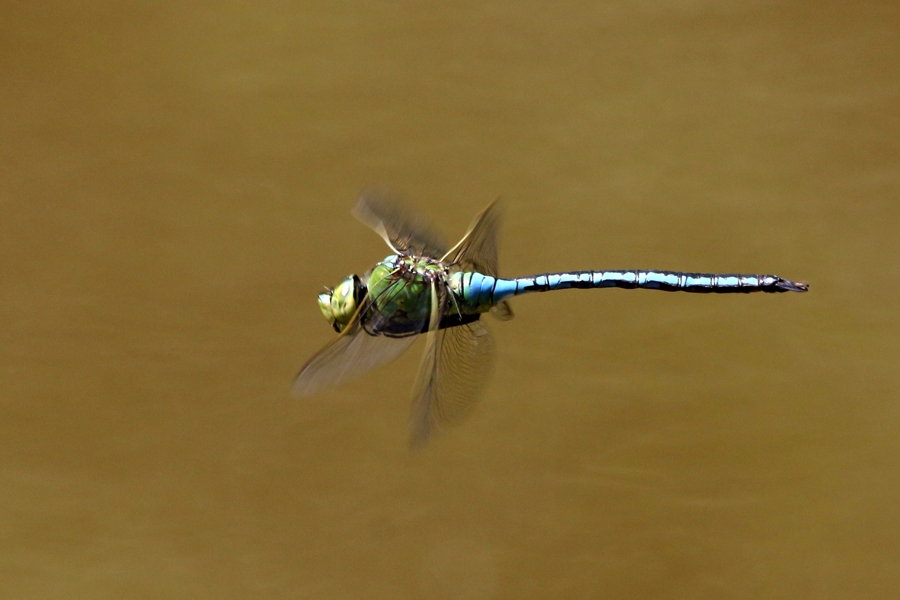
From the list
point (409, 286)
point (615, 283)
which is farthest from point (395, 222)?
point (615, 283)

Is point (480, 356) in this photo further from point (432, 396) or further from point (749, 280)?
point (749, 280)

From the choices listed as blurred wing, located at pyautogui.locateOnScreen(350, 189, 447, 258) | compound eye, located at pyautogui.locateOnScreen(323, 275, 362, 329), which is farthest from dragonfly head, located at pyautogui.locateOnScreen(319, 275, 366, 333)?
blurred wing, located at pyautogui.locateOnScreen(350, 189, 447, 258)

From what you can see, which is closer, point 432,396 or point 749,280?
point 432,396

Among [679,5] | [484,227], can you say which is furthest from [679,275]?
[679,5]

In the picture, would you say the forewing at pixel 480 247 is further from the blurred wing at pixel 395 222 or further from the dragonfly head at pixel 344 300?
the dragonfly head at pixel 344 300

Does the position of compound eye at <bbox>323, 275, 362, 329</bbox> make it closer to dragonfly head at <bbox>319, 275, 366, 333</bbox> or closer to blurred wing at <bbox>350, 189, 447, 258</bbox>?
dragonfly head at <bbox>319, 275, 366, 333</bbox>

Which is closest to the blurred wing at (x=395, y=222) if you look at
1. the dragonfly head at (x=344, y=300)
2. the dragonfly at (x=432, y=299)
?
the dragonfly at (x=432, y=299)

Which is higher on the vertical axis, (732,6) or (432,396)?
(732,6)
